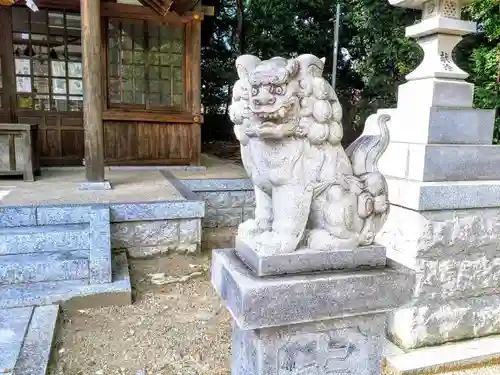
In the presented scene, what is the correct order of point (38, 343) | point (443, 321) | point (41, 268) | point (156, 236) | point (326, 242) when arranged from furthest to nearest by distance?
point (156, 236) → point (41, 268) → point (443, 321) → point (38, 343) → point (326, 242)

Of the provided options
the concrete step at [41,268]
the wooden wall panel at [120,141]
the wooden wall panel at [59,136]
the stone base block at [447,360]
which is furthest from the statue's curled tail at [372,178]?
the wooden wall panel at [59,136]

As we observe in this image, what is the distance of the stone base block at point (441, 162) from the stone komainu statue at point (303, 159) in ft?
3.33

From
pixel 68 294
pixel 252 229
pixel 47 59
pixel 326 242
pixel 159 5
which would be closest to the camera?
pixel 326 242

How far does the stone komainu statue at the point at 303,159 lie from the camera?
4.86ft

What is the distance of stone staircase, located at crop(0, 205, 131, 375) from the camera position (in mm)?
2877

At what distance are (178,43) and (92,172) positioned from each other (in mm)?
2983

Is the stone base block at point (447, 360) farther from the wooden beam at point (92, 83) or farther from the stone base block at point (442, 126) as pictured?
the wooden beam at point (92, 83)

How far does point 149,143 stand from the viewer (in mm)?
6695

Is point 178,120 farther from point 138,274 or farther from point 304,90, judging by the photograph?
point 304,90

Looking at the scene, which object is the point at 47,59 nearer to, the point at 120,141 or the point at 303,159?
the point at 120,141

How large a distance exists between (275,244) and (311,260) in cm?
15

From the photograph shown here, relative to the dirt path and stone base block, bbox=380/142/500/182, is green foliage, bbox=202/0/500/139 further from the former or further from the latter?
the dirt path

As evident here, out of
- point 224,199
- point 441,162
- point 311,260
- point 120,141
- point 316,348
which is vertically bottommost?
point 224,199

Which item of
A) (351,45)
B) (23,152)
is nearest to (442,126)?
(23,152)
